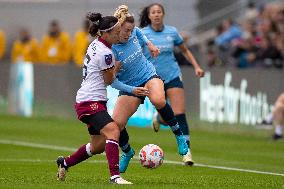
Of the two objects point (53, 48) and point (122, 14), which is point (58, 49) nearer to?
point (53, 48)

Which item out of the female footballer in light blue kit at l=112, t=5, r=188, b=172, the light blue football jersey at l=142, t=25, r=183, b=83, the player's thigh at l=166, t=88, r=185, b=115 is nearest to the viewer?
the female footballer in light blue kit at l=112, t=5, r=188, b=172

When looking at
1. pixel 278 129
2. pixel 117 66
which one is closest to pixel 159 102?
pixel 117 66

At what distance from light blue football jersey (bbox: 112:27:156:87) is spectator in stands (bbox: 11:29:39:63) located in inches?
714

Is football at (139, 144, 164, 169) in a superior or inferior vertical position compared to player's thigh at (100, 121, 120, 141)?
inferior

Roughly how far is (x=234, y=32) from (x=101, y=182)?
55.5 feet

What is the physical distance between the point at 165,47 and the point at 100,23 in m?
4.90

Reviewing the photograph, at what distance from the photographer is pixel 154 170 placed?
647 inches

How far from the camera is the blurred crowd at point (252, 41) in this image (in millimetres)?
26344

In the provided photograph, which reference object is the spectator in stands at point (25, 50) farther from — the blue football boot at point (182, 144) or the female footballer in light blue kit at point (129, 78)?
the female footballer in light blue kit at point (129, 78)

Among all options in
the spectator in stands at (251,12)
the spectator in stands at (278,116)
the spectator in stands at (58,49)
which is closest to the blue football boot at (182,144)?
the spectator in stands at (278,116)

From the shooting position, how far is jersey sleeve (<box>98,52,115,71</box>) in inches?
531

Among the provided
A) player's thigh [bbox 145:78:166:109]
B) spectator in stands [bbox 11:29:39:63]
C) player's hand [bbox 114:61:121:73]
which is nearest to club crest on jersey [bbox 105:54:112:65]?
player's hand [bbox 114:61:121:73]

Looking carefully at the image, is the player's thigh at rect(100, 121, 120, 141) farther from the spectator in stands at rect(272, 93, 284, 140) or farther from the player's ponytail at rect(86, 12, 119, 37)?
the spectator in stands at rect(272, 93, 284, 140)

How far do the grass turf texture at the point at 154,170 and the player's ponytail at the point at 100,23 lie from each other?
6.29 ft
